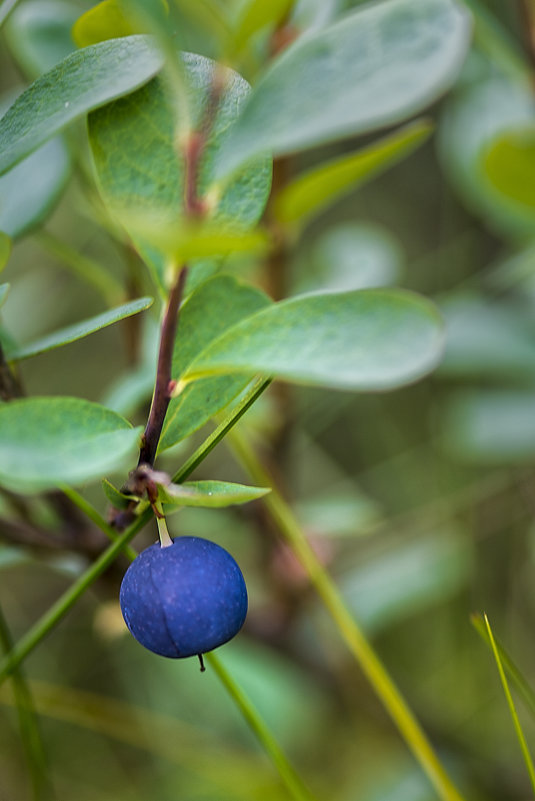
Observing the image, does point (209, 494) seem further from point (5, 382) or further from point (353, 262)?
point (353, 262)

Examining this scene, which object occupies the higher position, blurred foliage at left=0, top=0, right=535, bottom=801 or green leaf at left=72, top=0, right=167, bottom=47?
green leaf at left=72, top=0, right=167, bottom=47

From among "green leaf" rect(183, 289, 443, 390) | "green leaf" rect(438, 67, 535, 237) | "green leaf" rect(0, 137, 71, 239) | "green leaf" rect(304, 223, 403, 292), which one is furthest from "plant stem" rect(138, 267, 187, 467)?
"green leaf" rect(438, 67, 535, 237)

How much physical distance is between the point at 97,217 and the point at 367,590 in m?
0.66

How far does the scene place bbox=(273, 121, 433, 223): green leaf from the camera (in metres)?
0.40

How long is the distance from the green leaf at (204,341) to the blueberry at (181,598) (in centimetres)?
6

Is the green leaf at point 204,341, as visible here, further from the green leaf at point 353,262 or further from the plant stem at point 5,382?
the green leaf at point 353,262

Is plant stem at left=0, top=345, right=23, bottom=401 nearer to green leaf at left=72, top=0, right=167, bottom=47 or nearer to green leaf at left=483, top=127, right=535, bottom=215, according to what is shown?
green leaf at left=72, top=0, right=167, bottom=47

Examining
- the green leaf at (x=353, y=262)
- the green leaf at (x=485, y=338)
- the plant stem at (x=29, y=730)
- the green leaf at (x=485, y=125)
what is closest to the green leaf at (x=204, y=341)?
the plant stem at (x=29, y=730)

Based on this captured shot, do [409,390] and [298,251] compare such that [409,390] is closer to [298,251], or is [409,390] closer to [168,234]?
[298,251]

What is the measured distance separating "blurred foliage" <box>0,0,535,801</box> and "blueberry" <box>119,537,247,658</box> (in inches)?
9.8

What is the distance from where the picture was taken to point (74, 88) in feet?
1.23

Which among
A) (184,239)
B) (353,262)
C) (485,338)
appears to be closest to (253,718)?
(184,239)

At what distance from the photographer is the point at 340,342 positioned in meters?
0.31

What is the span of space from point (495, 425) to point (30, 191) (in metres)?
0.76
